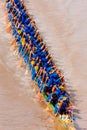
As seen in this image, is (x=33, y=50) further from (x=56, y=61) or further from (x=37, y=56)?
(x=56, y=61)

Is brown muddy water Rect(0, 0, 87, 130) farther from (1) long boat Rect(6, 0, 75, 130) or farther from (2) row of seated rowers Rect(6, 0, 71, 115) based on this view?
(2) row of seated rowers Rect(6, 0, 71, 115)

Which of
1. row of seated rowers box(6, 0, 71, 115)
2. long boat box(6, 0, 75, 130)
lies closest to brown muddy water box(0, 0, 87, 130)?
long boat box(6, 0, 75, 130)

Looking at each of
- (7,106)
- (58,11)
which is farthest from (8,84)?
(58,11)

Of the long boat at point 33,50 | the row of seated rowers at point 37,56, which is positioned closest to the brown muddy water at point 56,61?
the long boat at point 33,50

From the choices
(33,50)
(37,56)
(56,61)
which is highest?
(33,50)

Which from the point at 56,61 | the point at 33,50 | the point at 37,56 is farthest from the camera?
the point at 56,61

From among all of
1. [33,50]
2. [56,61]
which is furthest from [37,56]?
[56,61]

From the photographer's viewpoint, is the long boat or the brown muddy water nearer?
the brown muddy water

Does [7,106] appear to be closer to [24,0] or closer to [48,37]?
[48,37]
